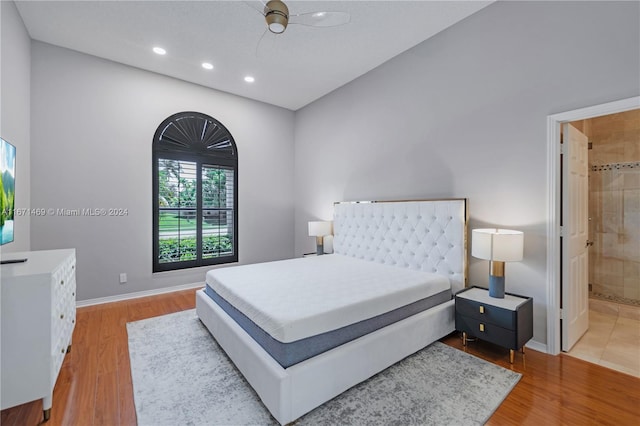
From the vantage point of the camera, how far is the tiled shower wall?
11.3ft

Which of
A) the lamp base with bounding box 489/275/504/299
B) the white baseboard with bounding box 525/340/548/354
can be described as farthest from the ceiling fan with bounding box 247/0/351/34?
the white baseboard with bounding box 525/340/548/354

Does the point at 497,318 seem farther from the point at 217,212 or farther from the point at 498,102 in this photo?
A: the point at 217,212

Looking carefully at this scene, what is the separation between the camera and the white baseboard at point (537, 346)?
2.41 meters

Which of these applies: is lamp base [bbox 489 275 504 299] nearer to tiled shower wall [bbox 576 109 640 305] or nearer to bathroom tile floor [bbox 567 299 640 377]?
bathroom tile floor [bbox 567 299 640 377]

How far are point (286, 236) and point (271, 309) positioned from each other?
3729mm

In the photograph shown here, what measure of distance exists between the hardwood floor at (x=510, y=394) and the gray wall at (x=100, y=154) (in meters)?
1.40

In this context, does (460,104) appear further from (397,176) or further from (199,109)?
(199,109)

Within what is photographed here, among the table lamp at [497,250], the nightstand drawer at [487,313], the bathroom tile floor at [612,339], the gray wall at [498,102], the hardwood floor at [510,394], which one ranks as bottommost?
the hardwood floor at [510,394]

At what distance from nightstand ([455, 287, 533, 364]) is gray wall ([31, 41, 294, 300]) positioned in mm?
3905

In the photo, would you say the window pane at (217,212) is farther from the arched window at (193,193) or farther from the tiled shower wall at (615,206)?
the tiled shower wall at (615,206)

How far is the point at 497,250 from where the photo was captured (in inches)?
90.4

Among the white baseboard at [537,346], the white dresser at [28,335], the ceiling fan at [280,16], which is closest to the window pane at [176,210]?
the white dresser at [28,335]

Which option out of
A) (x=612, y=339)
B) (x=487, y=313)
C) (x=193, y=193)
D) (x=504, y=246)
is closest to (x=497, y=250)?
(x=504, y=246)

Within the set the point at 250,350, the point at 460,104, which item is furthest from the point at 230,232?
the point at 460,104
